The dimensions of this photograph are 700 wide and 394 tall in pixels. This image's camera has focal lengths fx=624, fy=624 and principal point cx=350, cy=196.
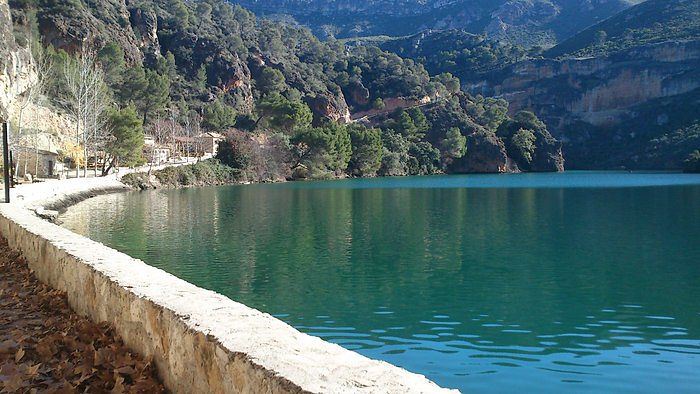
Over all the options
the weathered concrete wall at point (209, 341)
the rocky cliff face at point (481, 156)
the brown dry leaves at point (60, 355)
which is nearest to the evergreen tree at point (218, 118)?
the rocky cliff face at point (481, 156)

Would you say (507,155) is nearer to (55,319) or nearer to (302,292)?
(302,292)

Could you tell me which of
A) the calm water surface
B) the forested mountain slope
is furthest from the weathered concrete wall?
Result: the forested mountain slope

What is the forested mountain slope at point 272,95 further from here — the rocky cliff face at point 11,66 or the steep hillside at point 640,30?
the steep hillside at point 640,30

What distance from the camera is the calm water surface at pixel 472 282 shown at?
10.6 metres

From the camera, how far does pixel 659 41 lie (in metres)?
162

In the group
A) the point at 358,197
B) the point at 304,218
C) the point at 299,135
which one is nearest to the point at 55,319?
the point at 304,218

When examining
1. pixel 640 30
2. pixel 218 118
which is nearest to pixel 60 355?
pixel 218 118

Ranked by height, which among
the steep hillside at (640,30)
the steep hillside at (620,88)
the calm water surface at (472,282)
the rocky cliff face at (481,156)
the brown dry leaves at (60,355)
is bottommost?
the calm water surface at (472,282)

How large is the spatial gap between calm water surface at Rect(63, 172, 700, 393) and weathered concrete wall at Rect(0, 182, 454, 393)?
5.18 metres

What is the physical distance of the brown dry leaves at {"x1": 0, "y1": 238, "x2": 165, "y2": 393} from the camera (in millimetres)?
5398

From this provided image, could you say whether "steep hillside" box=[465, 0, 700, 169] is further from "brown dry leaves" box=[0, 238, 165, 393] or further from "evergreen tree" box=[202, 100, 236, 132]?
"brown dry leaves" box=[0, 238, 165, 393]

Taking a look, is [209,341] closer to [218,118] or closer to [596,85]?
[218,118]

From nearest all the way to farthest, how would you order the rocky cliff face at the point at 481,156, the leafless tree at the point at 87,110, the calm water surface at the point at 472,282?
the calm water surface at the point at 472,282
the leafless tree at the point at 87,110
the rocky cliff face at the point at 481,156

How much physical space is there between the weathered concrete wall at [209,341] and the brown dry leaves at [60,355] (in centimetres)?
17
